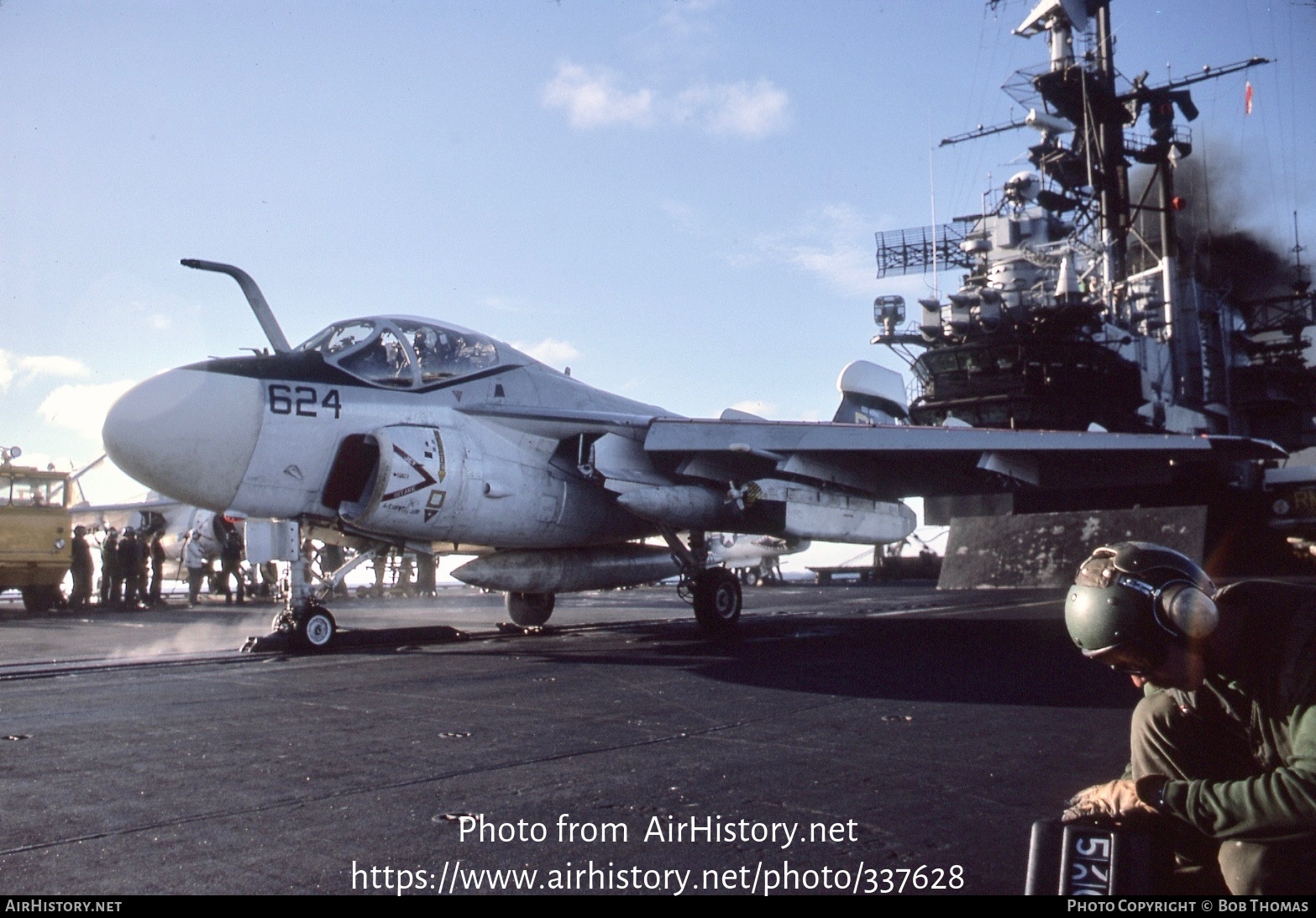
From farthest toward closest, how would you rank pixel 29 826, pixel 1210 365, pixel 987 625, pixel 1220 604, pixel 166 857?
pixel 1210 365
pixel 987 625
pixel 29 826
pixel 166 857
pixel 1220 604

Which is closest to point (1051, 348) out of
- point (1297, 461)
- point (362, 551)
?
point (1297, 461)

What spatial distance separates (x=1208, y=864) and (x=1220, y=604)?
1.84 ft

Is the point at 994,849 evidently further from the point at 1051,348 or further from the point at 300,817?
the point at 1051,348

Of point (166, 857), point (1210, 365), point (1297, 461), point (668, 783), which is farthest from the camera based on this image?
point (1297, 461)

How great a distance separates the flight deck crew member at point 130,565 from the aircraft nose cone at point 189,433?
14.4 meters

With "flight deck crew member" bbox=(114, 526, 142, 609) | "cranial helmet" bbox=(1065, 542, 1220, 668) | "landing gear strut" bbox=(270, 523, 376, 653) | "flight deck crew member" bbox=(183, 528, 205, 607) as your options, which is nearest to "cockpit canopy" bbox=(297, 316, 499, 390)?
"landing gear strut" bbox=(270, 523, 376, 653)

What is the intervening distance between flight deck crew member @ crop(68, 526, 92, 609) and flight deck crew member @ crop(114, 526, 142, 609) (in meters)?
0.89

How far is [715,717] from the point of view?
17.9 ft

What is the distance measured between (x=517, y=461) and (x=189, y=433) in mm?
3470

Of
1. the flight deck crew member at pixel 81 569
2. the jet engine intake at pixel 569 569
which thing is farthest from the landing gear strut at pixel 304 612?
the flight deck crew member at pixel 81 569

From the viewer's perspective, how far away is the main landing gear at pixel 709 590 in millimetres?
11492

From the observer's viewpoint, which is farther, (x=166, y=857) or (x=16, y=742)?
(x=16, y=742)

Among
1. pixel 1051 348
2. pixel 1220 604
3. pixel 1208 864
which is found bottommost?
pixel 1208 864

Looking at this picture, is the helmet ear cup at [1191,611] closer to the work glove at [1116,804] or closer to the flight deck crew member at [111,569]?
the work glove at [1116,804]
